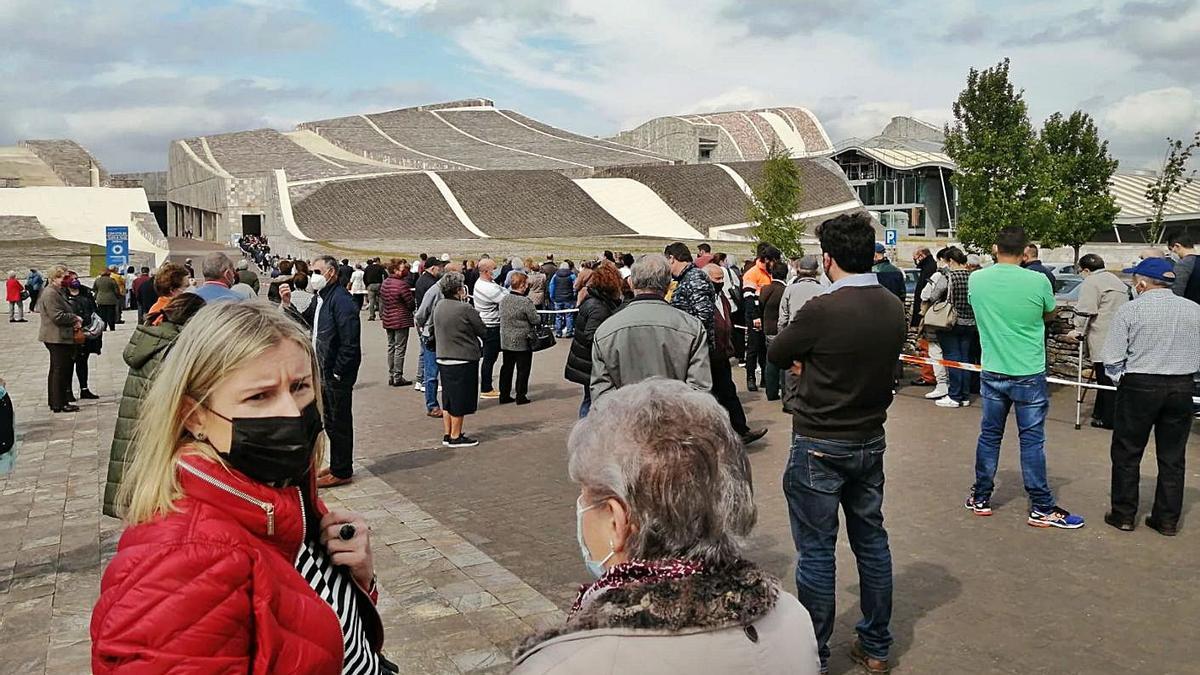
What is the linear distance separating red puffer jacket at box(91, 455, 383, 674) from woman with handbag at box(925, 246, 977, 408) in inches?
392

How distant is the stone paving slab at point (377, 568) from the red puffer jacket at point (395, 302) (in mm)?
4400

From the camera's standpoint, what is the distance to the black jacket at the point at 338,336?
795 cm

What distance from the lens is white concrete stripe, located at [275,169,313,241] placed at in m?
54.6

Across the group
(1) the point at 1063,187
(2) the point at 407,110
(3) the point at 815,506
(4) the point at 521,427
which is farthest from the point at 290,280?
(2) the point at 407,110

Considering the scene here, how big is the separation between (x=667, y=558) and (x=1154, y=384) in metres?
5.62

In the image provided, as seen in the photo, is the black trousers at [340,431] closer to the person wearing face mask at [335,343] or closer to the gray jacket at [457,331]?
the person wearing face mask at [335,343]

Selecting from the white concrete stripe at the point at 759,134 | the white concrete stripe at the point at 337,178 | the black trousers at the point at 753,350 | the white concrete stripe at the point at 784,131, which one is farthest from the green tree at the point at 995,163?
the white concrete stripe at the point at 784,131

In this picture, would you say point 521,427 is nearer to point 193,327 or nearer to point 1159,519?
point 1159,519

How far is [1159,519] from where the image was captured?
6410mm

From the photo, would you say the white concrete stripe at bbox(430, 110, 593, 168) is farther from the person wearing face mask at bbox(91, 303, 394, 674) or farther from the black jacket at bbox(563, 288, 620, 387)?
the person wearing face mask at bbox(91, 303, 394, 674)

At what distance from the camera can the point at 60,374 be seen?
12.2 meters

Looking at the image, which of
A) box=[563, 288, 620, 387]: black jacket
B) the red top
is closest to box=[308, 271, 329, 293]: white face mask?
box=[563, 288, 620, 387]: black jacket

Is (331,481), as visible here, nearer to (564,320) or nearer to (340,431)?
(340,431)

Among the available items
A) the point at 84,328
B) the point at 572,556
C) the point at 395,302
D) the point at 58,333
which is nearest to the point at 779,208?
the point at 395,302
